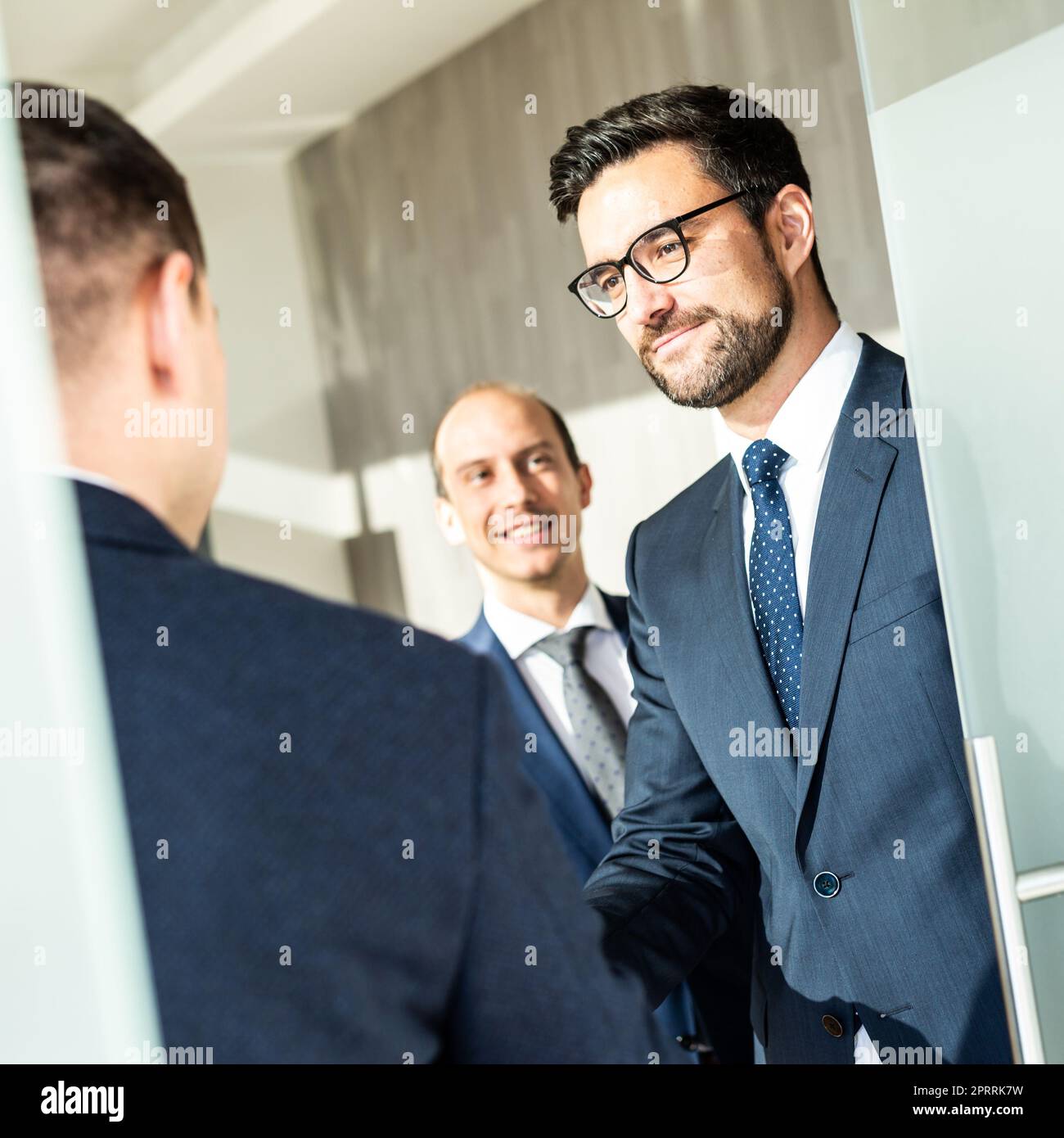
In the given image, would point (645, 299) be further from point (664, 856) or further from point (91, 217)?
point (91, 217)

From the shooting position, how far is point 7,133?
994 millimetres

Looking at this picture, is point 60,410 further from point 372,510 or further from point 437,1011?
point 372,510

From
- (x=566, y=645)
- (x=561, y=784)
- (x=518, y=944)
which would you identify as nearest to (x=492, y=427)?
(x=566, y=645)

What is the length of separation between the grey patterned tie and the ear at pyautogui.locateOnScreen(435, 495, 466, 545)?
1.52 ft

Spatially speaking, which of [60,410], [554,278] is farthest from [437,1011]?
[554,278]

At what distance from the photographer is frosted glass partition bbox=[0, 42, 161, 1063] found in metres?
0.94

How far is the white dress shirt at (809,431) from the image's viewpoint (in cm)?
174

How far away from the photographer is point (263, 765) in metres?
0.91

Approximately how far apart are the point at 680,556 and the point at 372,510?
2.88m

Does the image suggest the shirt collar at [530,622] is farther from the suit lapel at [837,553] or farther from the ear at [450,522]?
the suit lapel at [837,553]

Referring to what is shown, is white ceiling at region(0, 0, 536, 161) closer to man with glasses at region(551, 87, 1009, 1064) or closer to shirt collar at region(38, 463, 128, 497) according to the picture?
man with glasses at region(551, 87, 1009, 1064)

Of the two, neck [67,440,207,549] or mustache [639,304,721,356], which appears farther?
mustache [639,304,721,356]

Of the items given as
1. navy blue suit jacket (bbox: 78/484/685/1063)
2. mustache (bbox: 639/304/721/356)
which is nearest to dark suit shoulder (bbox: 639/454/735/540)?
mustache (bbox: 639/304/721/356)

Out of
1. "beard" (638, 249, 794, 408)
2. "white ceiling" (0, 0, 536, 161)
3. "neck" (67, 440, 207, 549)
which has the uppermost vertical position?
"white ceiling" (0, 0, 536, 161)
